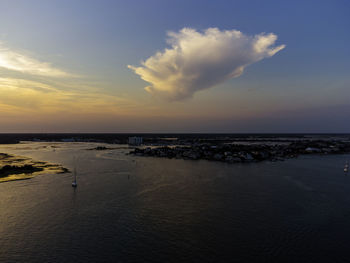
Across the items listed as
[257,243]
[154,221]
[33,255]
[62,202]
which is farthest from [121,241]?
[62,202]

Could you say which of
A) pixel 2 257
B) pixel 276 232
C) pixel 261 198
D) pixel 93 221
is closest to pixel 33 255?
pixel 2 257

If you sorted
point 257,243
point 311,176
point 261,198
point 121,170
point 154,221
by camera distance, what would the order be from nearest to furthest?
point 257,243 < point 154,221 < point 261,198 < point 311,176 < point 121,170

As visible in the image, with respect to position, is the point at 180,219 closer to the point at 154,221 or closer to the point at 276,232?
the point at 154,221

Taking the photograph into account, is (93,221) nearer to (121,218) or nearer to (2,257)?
(121,218)

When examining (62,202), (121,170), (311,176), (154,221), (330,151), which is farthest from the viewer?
(330,151)

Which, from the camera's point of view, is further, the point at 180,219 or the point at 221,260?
the point at 180,219

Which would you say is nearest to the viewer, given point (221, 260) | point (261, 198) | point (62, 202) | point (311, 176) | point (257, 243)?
point (221, 260)
